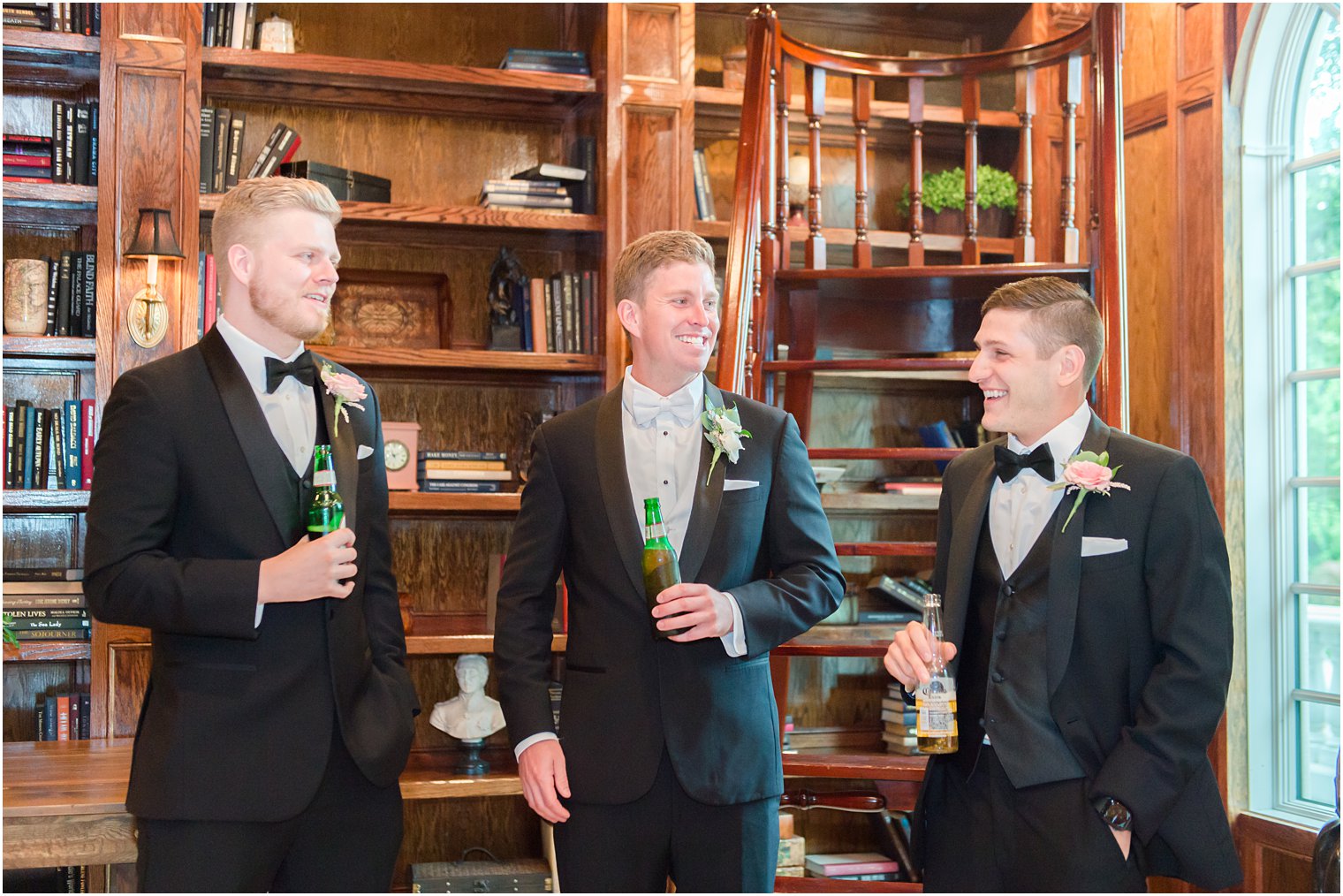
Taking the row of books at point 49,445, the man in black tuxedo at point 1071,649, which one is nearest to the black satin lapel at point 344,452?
the man in black tuxedo at point 1071,649

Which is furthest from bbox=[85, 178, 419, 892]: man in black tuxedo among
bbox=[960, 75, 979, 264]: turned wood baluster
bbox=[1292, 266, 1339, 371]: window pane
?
bbox=[1292, 266, 1339, 371]: window pane

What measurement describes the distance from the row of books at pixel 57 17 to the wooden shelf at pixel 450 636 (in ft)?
7.19

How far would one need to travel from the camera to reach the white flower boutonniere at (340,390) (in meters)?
2.16

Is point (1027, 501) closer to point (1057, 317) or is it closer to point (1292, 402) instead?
point (1057, 317)

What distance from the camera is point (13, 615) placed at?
3.80 meters

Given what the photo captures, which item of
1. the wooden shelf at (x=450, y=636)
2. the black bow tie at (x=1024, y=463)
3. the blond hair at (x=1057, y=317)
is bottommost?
the wooden shelf at (x=450, y=636)

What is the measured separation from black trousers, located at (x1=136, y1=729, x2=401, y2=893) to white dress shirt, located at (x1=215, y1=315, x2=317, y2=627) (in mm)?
497

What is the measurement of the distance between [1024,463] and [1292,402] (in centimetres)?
244

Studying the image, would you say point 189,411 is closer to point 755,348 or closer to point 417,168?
point 755,348

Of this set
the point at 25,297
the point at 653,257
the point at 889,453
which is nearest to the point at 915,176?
the point at 889,453

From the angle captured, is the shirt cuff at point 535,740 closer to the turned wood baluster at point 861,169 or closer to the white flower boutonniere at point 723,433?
the white flower boutonniere at point 723,433

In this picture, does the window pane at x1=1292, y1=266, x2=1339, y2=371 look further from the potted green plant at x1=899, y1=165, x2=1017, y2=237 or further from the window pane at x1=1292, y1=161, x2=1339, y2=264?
the potted green plant at x1=899, y1=165, x2=1017, y2=237

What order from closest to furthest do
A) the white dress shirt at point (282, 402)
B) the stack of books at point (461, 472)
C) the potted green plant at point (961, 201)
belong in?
the white dress shirt at point (282, 402) < the stack of books at point (461, 472) < the potted green plant at point (961, 201)

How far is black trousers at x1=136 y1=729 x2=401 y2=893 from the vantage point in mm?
1912
